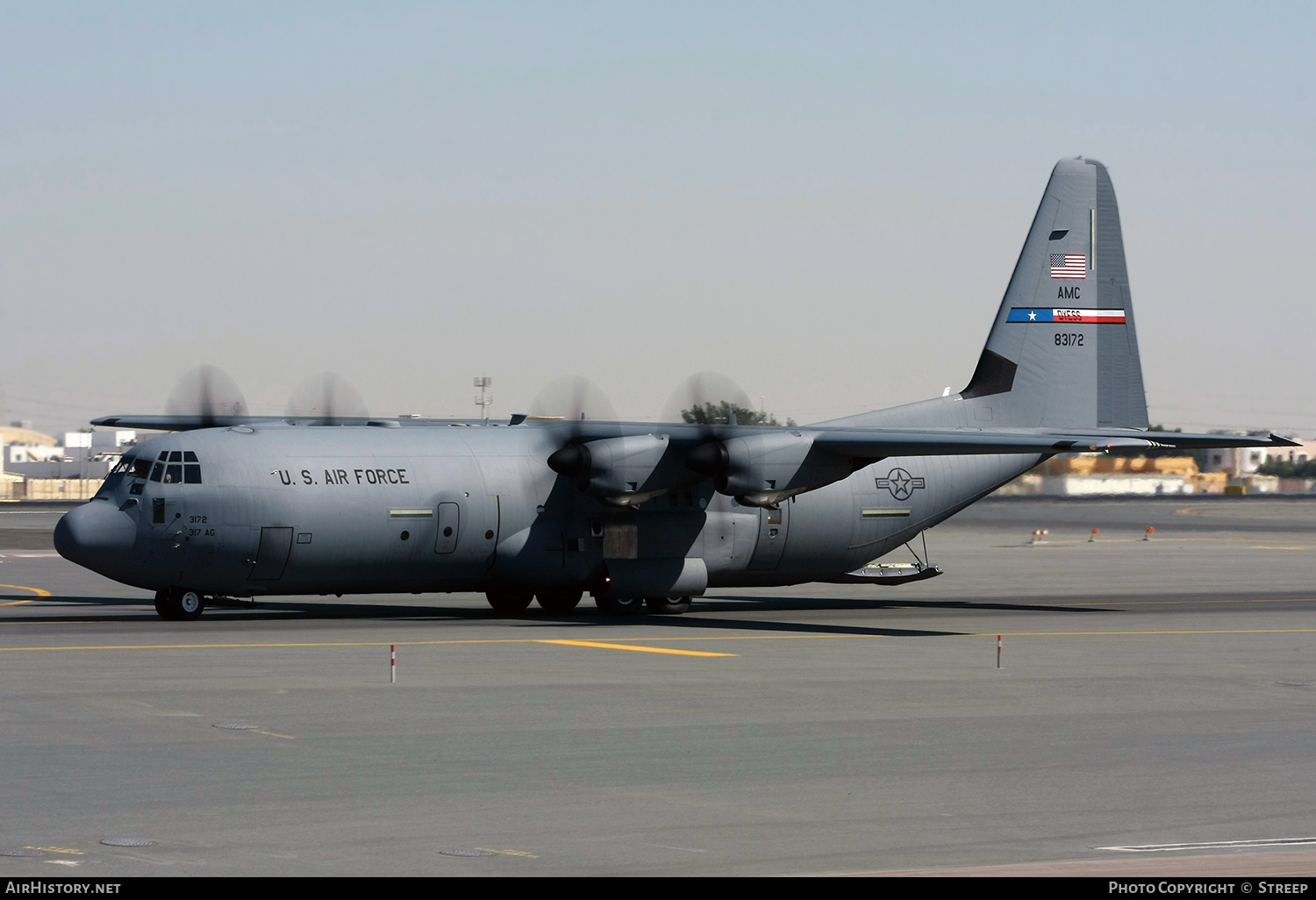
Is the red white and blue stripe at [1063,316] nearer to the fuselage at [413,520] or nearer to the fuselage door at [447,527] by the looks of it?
the fuselage at [413,520]

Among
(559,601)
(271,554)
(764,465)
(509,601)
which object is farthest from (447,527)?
(764,465)

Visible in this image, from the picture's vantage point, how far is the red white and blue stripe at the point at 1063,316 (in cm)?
3759

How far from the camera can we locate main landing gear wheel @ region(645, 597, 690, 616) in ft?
109

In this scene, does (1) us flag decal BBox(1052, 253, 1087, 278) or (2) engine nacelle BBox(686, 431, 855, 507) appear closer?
(2) engine nacelle BBox(686, 431, 855, 507)

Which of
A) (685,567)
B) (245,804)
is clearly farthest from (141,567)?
(245,804)

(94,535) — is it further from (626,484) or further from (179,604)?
(626,484)

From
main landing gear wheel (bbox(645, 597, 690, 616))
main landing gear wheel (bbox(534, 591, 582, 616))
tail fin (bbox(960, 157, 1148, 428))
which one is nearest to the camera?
main landing gear wheel (bbox(645, 597, 690, 616))

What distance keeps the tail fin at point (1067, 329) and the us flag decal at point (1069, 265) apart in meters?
0.02

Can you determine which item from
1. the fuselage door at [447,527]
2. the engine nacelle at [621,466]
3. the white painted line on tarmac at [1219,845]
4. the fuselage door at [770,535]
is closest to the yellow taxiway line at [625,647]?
the fuselage door at [447,527]

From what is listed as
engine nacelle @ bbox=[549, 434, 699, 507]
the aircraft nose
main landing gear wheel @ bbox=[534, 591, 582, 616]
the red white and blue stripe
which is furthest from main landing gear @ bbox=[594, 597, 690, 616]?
the red white and blue stripe

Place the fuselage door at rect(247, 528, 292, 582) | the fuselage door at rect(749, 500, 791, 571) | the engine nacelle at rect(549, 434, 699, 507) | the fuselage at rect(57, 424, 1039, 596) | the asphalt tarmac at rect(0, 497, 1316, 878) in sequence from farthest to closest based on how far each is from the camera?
the fuselage door at rect(749, 500, 791, 571), the engine nacelle at rect(549, 434, 699, 507), the fuselage door at rect(247, 528, 292, 582), the fuselage at rect(57, 424, 1039, 596), the asphalt tarmac at rect(0, 497, 1316, 878)

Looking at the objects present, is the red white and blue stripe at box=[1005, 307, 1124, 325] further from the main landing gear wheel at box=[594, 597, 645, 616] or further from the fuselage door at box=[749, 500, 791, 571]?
the main landing gear wheel at box=[594, 597, 645, 616]

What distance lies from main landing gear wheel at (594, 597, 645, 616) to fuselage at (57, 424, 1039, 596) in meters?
0.46
